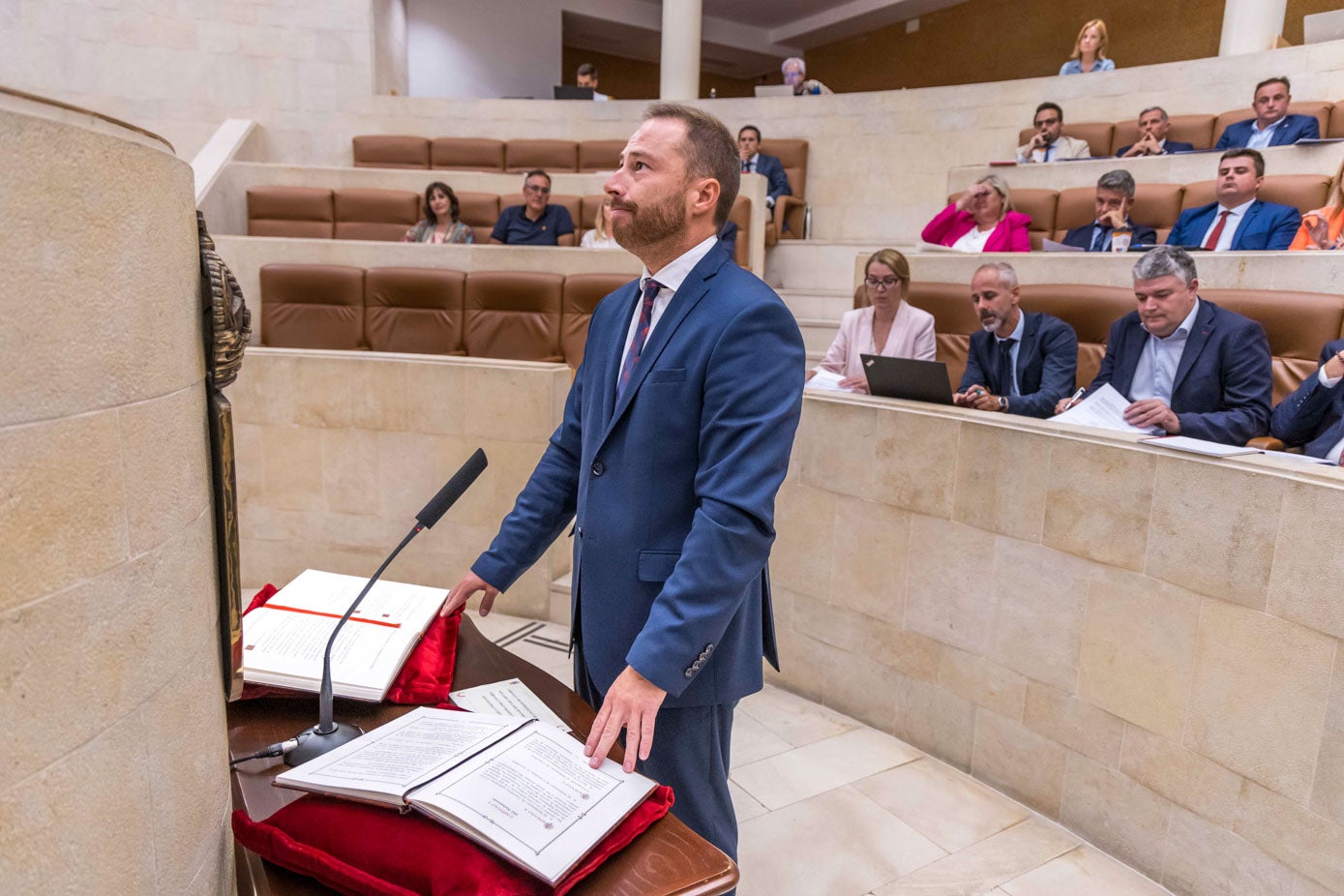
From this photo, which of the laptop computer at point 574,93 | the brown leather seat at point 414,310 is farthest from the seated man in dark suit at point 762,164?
the brown leather seat at point 414,310

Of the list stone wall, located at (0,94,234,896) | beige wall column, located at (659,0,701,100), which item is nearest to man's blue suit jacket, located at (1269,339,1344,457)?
stone wall, located at (0,94,234,896)

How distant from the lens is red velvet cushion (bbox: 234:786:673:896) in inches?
30.9

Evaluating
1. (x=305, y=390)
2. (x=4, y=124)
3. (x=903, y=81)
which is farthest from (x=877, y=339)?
(x=903, y=81)

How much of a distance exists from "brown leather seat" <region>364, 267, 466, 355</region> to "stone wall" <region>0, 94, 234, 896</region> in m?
3.07

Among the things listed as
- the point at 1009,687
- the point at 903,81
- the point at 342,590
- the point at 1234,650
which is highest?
the point at 903,81

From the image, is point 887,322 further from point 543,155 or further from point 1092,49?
point 1092,49

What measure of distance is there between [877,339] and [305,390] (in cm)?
209

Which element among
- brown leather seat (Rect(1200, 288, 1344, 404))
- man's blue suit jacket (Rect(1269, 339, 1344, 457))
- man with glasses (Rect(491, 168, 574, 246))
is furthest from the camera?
man with glasses (Rect(491, 168, 574, 246))

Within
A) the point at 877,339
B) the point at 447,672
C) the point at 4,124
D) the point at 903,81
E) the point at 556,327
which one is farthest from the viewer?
the point at 903,81

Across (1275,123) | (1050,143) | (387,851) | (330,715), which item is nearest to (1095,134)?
(1050,143)

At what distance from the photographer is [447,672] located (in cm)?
129

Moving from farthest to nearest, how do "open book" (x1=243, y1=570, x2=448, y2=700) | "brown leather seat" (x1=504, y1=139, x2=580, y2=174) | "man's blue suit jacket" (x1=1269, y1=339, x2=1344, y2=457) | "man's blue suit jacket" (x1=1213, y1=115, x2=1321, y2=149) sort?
"brown leather seat" (x1=504, y1=139, x2=580, y2=174) < "man's blue suit jacket" (x1=1213, y1=115, x2=1321, y2=149) < "man's blue suit jacket" (x1=1269, y1=339, x2=1344, y2=457) < "open book" (x1=243, y1=570, x2=448, y2=700)

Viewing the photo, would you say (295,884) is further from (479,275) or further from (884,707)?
(479,275)

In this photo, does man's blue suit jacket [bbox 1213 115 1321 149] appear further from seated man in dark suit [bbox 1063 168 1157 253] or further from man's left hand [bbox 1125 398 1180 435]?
man's left hand [bbox 1125 398 1180 435]
